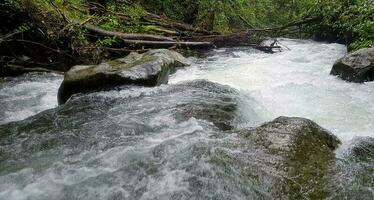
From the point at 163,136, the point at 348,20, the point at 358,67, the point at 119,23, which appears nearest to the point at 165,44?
the point at 119,23

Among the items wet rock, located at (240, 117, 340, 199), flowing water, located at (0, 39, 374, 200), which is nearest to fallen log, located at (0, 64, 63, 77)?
flowing water, located at (0, 39, 374, 200)

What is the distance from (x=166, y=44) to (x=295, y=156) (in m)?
7.37

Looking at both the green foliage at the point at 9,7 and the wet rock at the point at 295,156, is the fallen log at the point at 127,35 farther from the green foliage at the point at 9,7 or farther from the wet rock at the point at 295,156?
the wet rock at the point at 295,156

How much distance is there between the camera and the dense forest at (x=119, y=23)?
26.7 feet

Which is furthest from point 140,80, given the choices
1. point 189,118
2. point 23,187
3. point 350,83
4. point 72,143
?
point 350,83

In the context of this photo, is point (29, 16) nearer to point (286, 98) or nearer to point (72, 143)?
point (72, 143)

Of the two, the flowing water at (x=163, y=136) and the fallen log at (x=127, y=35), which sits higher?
the fallen log at (x=127, y=35)

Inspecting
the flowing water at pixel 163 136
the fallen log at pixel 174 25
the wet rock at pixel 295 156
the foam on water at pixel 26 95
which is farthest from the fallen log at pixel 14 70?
the wet rock at pixel 295 156

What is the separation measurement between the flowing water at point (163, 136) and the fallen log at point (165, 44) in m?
1.79

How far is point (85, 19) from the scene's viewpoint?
9.95 m

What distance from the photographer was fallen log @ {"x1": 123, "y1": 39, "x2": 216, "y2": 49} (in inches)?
395

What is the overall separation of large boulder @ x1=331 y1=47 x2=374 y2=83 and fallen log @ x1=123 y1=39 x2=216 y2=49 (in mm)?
4495

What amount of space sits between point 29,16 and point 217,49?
20.6 feet

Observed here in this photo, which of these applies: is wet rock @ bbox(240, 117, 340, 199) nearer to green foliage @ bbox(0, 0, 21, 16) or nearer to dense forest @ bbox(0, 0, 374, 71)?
dense forest @ bbox(0, 0, 374, 71)
